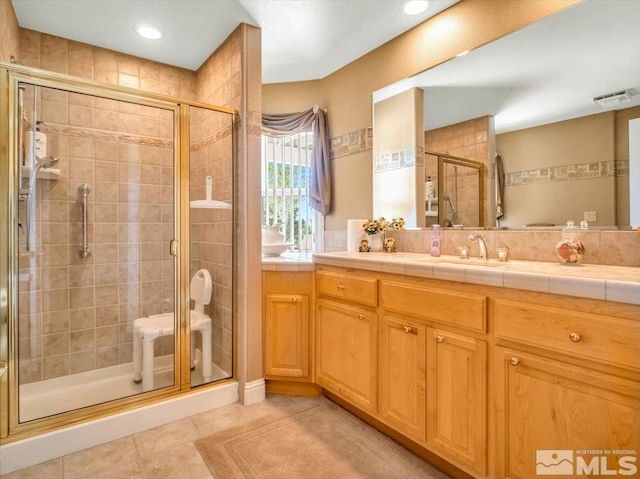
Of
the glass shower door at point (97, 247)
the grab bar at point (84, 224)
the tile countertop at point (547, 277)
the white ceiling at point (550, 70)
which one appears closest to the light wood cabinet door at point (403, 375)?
the tile countertop at point (547, 277)

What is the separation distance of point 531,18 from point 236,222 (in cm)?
200

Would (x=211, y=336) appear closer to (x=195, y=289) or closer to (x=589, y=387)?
(x=195, y=289)

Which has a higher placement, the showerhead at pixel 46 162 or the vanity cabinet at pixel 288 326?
the showerhead at pixel 46 162

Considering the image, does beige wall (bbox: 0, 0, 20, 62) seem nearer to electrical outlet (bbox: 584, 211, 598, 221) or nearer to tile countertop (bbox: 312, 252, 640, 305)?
tile countertop (bbox: 312, 252, 640, 305)

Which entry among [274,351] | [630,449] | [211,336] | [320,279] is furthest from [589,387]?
[211,336]

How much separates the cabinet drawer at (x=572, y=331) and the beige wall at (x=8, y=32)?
281 cm

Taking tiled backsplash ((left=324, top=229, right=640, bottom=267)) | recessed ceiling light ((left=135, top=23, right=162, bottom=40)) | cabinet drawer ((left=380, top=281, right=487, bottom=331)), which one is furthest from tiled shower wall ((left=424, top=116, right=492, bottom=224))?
recessed ceiling light ((left=135, top=23, right=162, bottom=40))

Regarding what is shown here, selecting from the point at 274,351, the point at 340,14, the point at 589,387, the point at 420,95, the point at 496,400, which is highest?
the point at 340,14

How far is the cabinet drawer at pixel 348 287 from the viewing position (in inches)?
71.1

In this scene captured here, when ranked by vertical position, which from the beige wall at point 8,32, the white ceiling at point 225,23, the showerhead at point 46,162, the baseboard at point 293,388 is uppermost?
the white ceiling at point 225,23

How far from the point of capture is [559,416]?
1.13 m

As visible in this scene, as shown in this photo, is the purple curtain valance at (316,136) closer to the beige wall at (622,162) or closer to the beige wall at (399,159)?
the beige wall at (399,159)

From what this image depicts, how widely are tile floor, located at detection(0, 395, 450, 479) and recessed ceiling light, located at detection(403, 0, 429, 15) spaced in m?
2.61

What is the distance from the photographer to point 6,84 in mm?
1629
